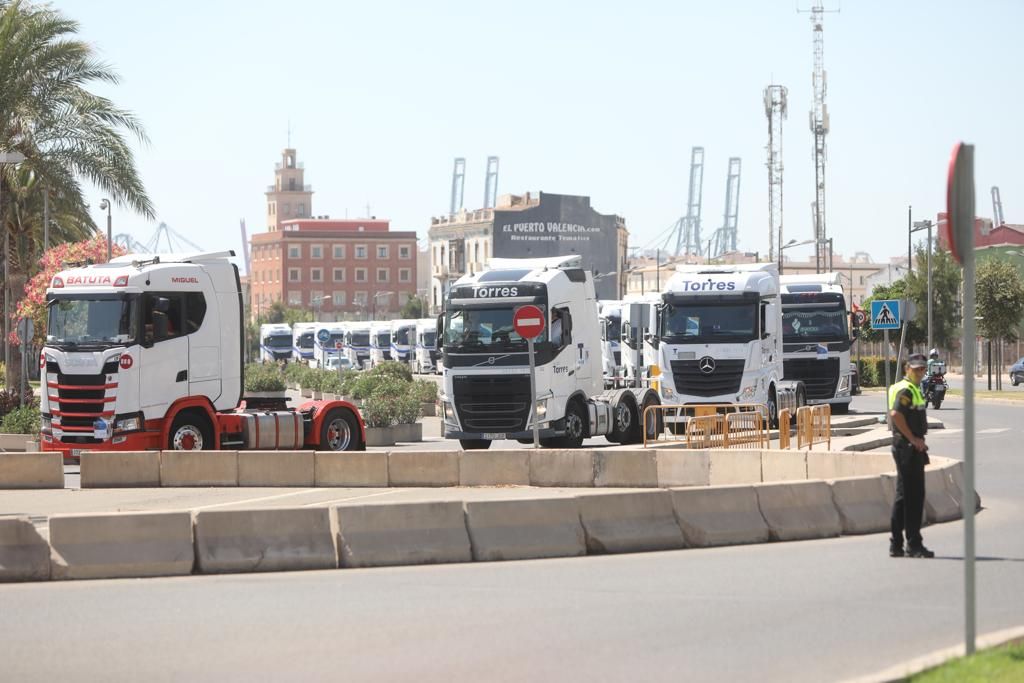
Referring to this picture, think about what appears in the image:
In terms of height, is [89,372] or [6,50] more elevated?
[6,50]

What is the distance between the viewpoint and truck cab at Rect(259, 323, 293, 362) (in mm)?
102875

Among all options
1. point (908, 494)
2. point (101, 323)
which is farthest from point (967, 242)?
point (101, 323)

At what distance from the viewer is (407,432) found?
3562 centimetres

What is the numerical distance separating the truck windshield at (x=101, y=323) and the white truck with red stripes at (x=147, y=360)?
2cm

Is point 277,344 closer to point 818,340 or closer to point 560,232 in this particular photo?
A: point 560,232

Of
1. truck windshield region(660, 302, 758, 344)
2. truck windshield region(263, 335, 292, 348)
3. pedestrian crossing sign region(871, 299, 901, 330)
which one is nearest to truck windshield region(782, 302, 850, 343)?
pedestrian crossing sign region(871, 299, 901, 330)

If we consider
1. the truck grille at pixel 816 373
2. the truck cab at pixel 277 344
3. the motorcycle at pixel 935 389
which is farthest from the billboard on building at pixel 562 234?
the truck grille at pixel 816 373

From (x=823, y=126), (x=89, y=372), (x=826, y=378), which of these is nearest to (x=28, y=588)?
(x=89, y=372)

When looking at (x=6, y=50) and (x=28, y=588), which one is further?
(x=6, y=50)

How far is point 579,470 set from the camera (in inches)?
853

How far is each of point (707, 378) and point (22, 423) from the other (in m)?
13.9

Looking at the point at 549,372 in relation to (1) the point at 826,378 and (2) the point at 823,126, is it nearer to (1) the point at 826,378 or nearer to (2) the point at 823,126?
(1) the point at 826,378

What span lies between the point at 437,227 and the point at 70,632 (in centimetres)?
17449

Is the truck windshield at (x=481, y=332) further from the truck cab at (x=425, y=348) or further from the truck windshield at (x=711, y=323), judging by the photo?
the truck cab at (x=425, y=348)
